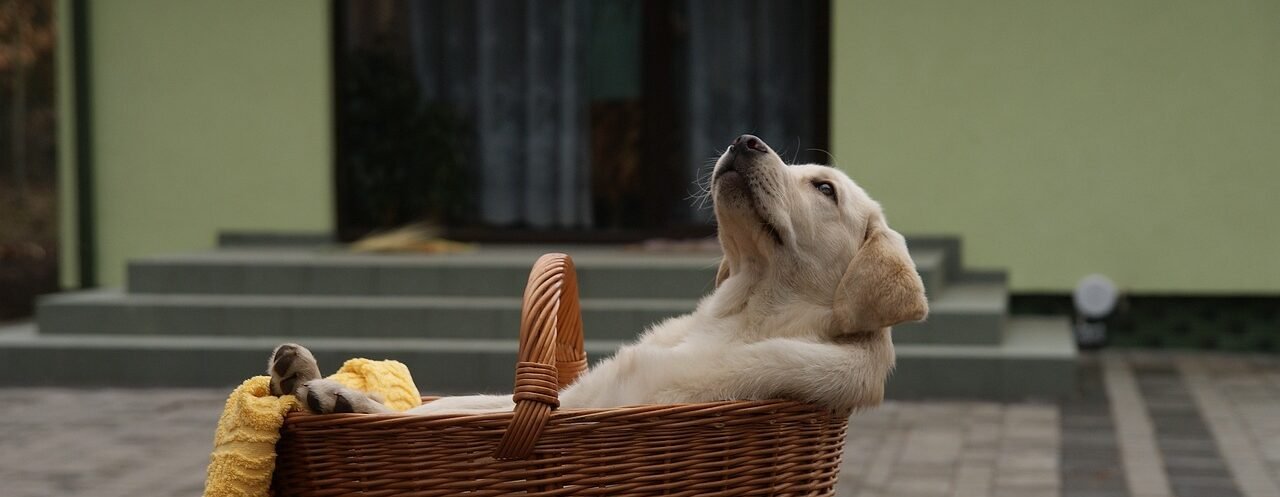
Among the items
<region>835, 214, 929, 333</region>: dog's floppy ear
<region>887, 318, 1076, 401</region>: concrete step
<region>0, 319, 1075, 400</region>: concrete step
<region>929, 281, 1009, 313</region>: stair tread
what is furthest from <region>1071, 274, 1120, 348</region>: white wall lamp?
<region>835, 214, 929, 333</region>: dog's floppy ear

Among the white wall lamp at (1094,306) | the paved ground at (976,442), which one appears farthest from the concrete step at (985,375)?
the white wall lamp at (1094,306)

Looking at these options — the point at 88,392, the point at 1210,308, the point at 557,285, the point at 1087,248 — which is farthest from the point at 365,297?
the point at 557,285

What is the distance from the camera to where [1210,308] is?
31.2ft

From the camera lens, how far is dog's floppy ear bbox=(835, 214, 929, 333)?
3.05 metres

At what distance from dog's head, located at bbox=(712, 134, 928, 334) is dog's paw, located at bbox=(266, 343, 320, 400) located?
963mm

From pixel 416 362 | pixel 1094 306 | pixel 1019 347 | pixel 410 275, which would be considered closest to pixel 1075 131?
pixel 1094 306

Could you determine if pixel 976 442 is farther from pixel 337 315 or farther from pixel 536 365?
pixel 536 365

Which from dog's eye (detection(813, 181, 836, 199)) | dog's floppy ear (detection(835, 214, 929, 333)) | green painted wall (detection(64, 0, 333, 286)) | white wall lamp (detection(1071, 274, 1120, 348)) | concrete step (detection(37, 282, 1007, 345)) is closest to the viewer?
dog's floppy ear (detection(835, 214, 929, 333))

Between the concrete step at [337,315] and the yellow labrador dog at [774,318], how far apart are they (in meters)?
4.92

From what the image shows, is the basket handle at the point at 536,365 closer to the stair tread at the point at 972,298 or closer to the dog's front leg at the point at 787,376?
the dog's front leg at the point at 787,376

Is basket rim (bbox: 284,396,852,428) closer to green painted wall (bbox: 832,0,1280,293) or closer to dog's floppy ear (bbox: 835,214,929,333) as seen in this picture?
dog's floppy ear (bbox: 835,214,929,333)

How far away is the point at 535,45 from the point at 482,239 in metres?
1.40

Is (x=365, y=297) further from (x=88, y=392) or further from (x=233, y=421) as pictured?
(x=233, y=421)

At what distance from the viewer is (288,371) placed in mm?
2902
